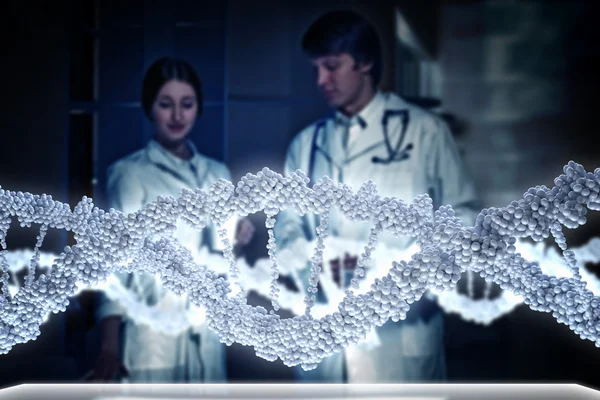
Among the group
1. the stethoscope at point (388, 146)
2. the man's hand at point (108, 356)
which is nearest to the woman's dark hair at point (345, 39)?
the stethoscope at point (388, 146)

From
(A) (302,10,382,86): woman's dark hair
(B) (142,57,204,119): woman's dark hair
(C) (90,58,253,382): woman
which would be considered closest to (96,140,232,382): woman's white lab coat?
(C) (90,58,253,382): woman

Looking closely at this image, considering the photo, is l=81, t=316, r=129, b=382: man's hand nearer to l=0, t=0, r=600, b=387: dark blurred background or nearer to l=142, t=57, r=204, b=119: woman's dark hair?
l=0, t=0, r=600, b=387: dark blurred background

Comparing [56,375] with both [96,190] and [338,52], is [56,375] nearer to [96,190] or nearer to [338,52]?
[96,190]

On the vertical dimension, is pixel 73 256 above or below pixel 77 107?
below

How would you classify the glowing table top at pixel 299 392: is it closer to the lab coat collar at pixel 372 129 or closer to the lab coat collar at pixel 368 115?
the lab coat collar at pixel 372 129

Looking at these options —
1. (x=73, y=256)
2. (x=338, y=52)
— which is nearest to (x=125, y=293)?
(x=73, y=256)

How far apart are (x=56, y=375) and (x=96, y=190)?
784 millimetres

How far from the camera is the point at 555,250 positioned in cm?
216

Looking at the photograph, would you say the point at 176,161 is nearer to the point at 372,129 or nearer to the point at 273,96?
the point at 273,96

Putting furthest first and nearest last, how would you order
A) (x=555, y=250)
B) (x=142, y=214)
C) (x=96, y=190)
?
(x=96, y=190), (x=555, y=250), (x=142, y=214)

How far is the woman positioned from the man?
38 centimetres

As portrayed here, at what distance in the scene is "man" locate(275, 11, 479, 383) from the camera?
88.4 inches

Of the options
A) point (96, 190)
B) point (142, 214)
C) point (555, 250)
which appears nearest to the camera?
point (142, 214)

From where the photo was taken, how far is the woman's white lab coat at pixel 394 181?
2.24 metres
